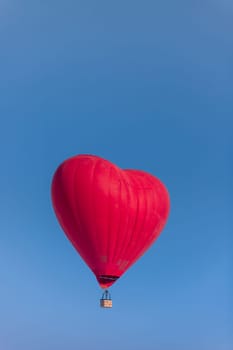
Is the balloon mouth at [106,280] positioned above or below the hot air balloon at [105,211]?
below

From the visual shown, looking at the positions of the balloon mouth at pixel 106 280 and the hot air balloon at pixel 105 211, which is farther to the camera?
the balloon mouth at pixel 106 280

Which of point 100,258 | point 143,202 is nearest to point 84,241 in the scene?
point 100,258

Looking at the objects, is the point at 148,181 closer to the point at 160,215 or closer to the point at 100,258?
the point at 160,215

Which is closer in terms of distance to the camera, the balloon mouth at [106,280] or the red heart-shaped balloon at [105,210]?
the red heart-shaped balloon at [105,210]

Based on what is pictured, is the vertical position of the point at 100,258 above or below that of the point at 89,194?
below

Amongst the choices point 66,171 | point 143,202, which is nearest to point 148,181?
point 143,202

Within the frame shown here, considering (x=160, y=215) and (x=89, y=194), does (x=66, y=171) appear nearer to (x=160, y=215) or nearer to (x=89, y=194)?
(x=89, y=194)
